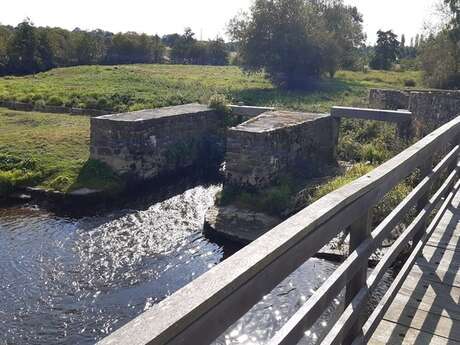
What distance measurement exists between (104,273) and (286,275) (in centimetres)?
898

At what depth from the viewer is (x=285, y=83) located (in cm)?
3444

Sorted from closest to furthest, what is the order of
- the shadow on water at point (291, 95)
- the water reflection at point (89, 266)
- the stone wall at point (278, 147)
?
1. the water reflection at point (89, 266)
2. the stone wall at point (278, 147)
3. the shadow on water at point (291, 95)

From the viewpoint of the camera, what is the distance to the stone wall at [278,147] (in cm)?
1400

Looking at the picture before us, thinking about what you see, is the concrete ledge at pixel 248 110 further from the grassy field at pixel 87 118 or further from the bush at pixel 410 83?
the bush at pixel 410 83

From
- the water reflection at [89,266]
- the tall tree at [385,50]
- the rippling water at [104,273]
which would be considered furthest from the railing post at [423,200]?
the tall tree at [385,50]

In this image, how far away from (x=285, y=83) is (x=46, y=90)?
15.9 meters

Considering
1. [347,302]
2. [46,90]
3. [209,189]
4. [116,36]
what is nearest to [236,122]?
[209,189]

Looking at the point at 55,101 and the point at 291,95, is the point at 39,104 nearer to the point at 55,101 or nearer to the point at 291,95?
the point at 55,101

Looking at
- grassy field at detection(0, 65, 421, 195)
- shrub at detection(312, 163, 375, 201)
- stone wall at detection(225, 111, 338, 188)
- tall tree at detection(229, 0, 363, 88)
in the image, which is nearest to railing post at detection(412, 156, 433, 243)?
shrub at detection(312, 163, 375, 201)

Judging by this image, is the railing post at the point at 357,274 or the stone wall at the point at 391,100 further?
the stone wall at the point at 391,100

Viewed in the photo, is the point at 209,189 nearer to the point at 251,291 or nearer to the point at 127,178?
the point at 127,178

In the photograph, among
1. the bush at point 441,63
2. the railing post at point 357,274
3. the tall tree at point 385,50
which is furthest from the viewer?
the tall tree at point 385,50

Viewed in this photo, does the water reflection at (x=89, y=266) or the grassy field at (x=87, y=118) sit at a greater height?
the grassy field at (x=87, y=118)

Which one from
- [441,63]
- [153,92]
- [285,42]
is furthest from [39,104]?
[441,63]
